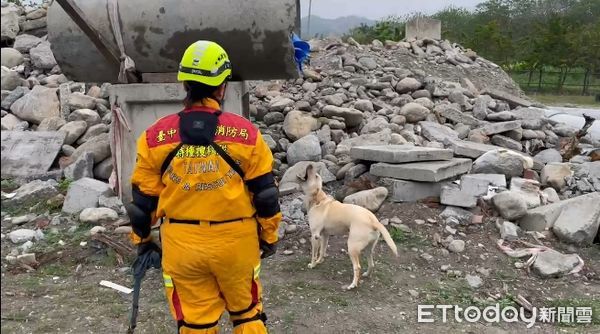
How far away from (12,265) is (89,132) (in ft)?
9.65

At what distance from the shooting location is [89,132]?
7730mm

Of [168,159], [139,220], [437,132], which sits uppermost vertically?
[168,159]

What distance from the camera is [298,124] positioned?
7.98 metres

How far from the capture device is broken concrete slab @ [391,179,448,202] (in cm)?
624

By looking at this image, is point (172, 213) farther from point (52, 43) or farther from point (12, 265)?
point (52, 43)

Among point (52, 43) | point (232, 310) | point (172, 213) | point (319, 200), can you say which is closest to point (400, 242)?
point (319, 200)

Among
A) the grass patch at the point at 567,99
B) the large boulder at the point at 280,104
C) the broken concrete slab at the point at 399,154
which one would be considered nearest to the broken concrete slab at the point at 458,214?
the broken concrete slab at the point at 399,154

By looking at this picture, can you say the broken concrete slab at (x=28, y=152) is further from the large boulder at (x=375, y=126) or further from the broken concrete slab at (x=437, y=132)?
the broken concrete slab at (x=437, y=132)

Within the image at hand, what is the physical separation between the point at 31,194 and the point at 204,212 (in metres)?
4.67

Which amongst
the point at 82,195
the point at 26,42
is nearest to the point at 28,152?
the point at 82,195

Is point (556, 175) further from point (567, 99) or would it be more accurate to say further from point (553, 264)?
point (567, 99)

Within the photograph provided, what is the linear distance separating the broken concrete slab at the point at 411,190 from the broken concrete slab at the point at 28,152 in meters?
4.38

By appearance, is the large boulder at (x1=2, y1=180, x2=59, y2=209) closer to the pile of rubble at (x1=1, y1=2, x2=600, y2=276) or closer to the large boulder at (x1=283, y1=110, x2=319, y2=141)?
the pile of rubble at (x1=1, y1=2, x2=600, y2=276)

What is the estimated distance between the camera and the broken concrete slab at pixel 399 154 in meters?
6.35
